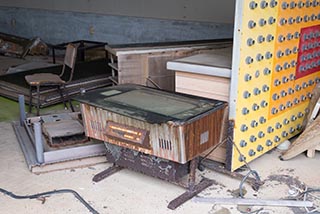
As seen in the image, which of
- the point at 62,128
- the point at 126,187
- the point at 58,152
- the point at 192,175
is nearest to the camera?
the point at 192,175

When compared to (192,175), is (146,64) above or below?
above

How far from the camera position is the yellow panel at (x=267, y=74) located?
97.4 inches

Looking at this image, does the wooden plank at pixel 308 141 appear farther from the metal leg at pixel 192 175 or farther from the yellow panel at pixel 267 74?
the metal leg at pixel 192 175

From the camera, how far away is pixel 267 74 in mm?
2695

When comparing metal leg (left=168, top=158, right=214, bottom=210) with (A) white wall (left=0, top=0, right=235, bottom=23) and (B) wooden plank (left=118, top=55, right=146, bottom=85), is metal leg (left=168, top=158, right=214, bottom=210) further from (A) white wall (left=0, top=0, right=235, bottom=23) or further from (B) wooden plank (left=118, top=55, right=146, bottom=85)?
(A) white wall (left=0, top=0, right=235, bottom=23)

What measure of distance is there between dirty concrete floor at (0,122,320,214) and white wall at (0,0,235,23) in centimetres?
262

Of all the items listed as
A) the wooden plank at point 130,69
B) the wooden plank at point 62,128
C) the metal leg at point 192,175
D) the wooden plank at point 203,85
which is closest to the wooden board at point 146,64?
the wooden plank at point 130,69

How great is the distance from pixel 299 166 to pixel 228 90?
35.5 inches

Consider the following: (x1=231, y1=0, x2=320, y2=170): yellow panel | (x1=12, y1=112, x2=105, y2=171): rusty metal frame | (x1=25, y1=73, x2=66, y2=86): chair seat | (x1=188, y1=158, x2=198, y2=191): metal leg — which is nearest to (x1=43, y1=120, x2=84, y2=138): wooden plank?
(x1=12, y1=112, x2=105, y2=171): rusty metal frame

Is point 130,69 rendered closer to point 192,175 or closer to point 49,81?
point 49,81

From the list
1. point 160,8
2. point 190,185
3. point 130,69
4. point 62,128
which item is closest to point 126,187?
point 190,185

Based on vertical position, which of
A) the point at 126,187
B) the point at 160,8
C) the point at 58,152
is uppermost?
the point at 160,8

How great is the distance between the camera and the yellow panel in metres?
2.47

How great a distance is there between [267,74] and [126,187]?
1284mm
